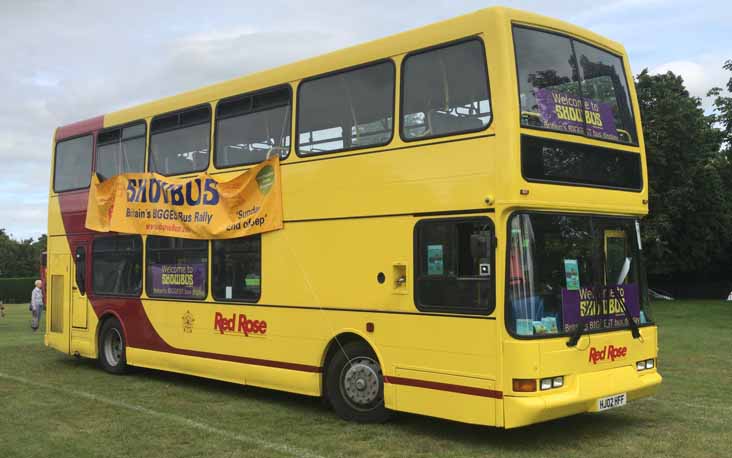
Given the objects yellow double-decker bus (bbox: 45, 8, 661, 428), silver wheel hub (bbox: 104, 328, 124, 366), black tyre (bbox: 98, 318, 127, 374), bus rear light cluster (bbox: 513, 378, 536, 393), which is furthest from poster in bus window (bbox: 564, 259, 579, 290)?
silver wheel hub (bbox: 104, 328, 124, 366)

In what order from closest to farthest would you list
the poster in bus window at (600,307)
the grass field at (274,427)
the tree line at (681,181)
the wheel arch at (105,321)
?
the grass field at (274,427) → the poster in bus window at (600,307) → the wheel arch at (105,321) → the tree line at (681,181)

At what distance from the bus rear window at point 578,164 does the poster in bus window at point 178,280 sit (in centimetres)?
553

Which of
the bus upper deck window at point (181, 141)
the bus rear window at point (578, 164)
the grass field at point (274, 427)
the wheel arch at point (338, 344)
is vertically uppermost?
the bus upper deck window at point (181, 141)

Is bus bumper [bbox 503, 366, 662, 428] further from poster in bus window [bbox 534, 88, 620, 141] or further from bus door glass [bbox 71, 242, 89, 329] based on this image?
bus door glass [bbox 71, 242, 89, 329]

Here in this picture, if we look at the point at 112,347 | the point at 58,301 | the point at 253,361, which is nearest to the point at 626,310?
the point at 253,361

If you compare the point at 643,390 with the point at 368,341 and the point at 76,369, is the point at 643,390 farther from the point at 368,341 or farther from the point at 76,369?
the point at 76,369

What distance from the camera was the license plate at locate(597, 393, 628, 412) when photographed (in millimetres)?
8188

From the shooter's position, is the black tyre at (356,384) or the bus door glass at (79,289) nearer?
the black tyre at (356,384)

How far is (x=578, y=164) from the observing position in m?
8.43

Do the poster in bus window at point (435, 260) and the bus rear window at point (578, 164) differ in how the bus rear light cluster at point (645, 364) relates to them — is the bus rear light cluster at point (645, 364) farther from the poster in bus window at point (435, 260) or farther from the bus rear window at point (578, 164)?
the poster in bus window at point (435, 260)

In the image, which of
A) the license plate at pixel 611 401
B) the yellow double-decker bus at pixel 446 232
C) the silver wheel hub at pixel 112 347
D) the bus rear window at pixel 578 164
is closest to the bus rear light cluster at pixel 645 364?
the yellow double-decker bus at pixel 446 232

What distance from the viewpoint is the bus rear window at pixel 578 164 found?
7984 millimetres

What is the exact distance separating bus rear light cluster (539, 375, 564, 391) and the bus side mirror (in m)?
9.38

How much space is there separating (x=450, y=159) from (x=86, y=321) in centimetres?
862
